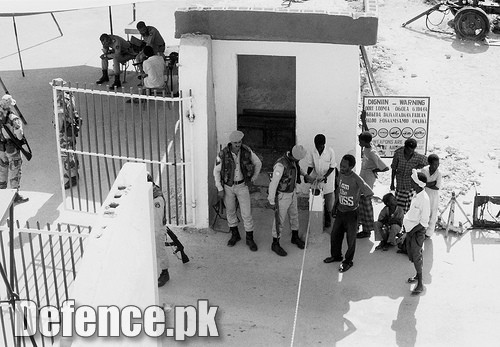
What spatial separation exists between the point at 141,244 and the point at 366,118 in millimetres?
5143

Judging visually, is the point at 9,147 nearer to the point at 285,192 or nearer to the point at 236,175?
the point at 236,175

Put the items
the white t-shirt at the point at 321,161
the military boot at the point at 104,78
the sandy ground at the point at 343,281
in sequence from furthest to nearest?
the military boot at the point at 104,78 → the white t-shirt at the point at 321,161 → the sandy ground at the point at 343,281

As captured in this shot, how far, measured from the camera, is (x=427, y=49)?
1717 centimetres

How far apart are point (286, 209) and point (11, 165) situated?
12.5 feet

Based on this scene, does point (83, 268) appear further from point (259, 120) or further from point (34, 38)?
point (34, 38)

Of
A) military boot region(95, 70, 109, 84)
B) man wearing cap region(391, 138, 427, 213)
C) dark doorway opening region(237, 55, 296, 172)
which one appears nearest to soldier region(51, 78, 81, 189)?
dark doorway opening region(237, 55, 296, 172)

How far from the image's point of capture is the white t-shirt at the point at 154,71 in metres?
13.4

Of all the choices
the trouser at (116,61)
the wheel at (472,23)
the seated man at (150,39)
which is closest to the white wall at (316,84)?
the seated man at (150,39)

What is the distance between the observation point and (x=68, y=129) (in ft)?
36.6

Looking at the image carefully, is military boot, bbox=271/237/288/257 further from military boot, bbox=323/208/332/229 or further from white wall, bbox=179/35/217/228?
white wall, bbox=179/35/217/228

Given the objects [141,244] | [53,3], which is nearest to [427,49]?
[53,3]

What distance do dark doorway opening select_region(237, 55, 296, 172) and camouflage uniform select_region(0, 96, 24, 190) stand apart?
345cm

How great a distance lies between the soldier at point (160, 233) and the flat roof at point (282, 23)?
209 cm

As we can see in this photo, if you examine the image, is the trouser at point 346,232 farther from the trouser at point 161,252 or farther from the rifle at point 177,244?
the trouser at point 161,252
